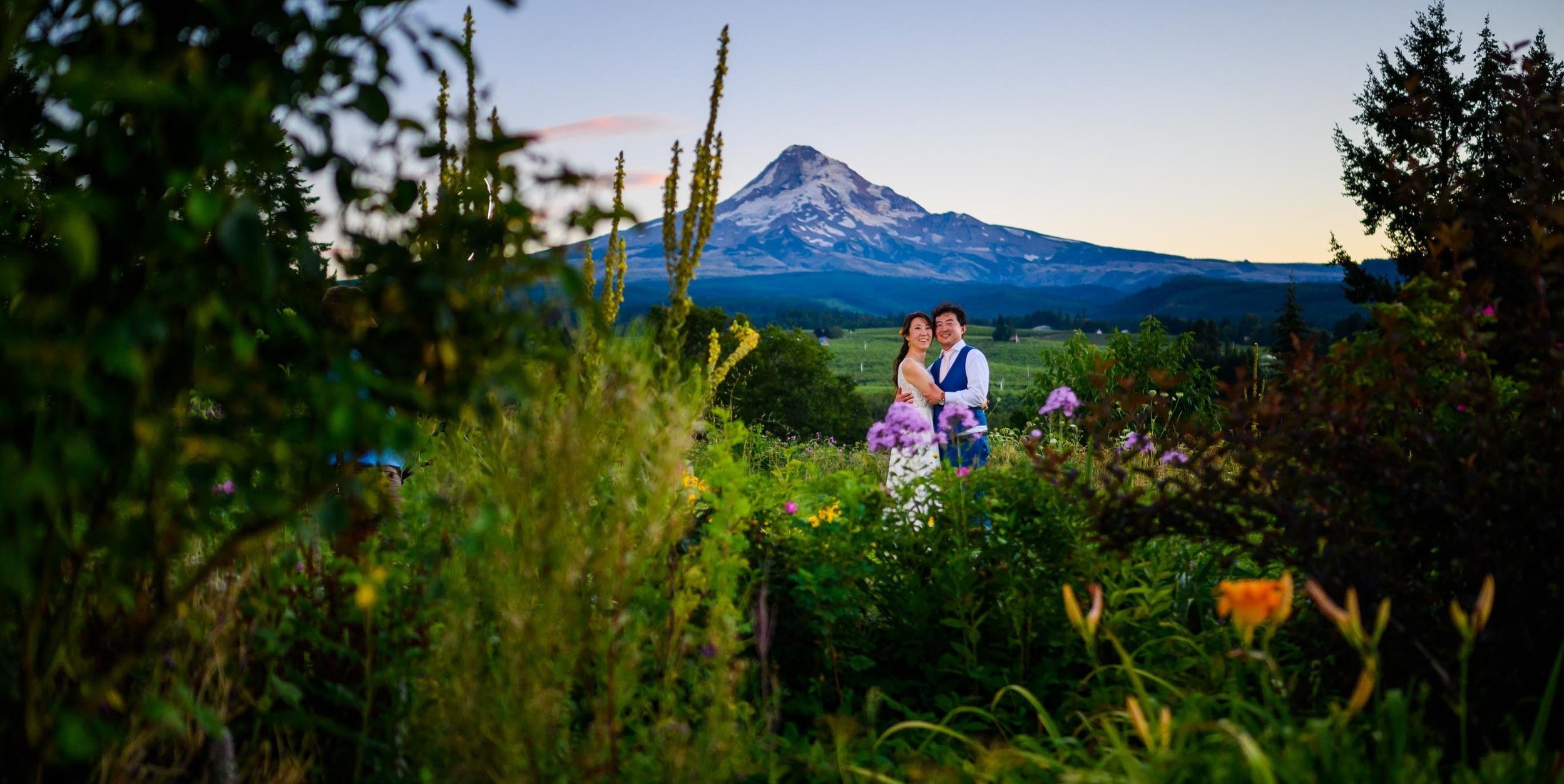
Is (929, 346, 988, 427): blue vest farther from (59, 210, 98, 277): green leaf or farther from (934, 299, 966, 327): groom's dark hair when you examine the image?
(59, 210, 98, 277): green leaf

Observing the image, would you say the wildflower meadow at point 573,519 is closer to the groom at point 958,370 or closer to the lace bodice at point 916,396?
the groom at point 958,370

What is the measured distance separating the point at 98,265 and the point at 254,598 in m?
1.22

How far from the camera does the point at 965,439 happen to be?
5395mm

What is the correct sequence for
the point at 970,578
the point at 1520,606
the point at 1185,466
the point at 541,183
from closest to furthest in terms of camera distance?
1. the point at 541,183
2. the point at 1520,606
3. the point at 1185,466
4. the point at 970,578

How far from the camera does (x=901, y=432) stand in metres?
4.06

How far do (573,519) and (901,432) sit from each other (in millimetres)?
2181

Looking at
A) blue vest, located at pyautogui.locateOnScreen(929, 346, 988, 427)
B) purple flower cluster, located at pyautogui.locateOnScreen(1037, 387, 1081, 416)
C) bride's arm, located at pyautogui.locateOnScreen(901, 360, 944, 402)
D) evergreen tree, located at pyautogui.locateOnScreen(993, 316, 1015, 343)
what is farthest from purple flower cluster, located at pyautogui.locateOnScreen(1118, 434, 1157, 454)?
evergreen tree, located at pyautogui.locateOnScreen(993, 316, 1015, 343)

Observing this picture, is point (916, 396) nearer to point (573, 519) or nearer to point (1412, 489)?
point (1412, 489)

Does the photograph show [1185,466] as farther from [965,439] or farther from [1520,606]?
[965,439]

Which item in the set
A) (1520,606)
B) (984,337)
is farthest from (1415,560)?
(984,337)

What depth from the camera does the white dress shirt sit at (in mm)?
7846

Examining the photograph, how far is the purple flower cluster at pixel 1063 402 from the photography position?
421 cm

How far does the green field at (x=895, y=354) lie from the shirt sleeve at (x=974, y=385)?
35.8 m

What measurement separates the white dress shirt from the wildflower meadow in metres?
3.97
